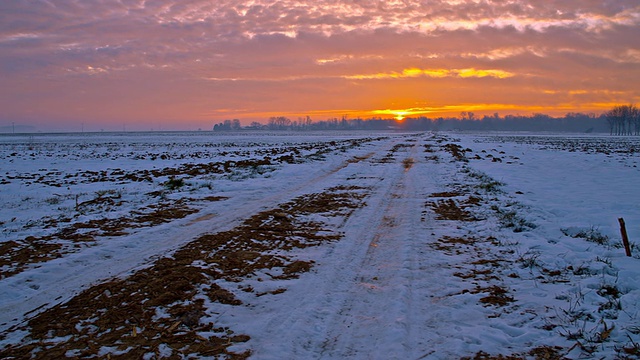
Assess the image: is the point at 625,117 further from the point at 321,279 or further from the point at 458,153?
the point at 321,279

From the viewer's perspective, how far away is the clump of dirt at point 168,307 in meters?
4.06

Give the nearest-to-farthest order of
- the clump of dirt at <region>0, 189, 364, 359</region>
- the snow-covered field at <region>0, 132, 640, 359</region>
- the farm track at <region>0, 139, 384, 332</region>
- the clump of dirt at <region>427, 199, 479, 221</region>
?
the clump of dirt at <region>0, 189, 364, 359</region> < the snow-covered field at <region>0, 132, 640, 359</region> < the farm track at <region>0, 139, 384, 332</region> < the clump of dirt at <region>427, 199, 479, 221</region>

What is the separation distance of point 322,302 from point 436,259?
2.59 meters

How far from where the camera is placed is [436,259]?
6.77 m

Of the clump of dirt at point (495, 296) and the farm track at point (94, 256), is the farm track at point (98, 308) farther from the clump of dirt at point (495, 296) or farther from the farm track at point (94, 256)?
the clump of dirt at point (495, 296)

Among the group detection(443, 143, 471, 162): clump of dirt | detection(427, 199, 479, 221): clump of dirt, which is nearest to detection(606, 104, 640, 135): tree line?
detection(443, 143, 471, 162): clump of dirt

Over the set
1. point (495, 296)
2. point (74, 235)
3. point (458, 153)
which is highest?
point (458, 153)

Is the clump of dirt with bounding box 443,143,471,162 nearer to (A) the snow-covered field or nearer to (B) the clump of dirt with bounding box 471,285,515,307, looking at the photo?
(A) the snow-covered field

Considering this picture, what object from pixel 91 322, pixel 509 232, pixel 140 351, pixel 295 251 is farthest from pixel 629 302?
pixel 91 322

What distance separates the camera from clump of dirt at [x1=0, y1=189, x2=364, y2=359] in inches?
160

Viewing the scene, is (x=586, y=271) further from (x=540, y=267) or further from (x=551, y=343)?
(x=551, y=343)

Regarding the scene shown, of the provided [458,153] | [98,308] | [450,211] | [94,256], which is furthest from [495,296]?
[458,153]

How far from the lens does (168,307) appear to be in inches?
196

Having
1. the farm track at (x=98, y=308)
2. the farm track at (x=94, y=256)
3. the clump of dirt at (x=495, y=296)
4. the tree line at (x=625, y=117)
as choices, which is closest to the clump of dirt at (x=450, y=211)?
the clump of dirt at (x=495, y=296)
